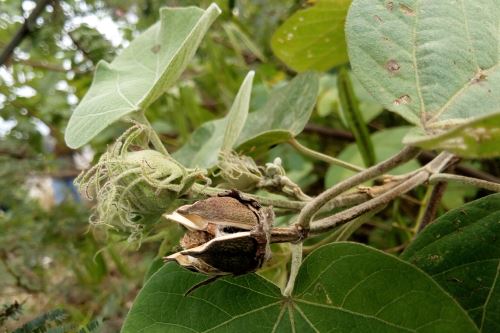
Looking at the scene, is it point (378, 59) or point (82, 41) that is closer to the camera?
point (378, 59)

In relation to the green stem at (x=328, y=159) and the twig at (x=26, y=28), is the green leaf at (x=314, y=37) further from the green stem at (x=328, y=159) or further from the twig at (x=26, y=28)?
the twig at (x=26, y=28)

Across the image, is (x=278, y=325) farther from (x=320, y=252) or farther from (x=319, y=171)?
(x=319, y=171)

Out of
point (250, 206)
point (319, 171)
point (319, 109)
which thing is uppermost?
point (250, 206)

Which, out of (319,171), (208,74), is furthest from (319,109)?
(208,74)

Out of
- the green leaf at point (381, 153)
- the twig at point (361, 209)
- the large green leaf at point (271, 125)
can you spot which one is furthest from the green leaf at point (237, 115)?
the green leaf at point (381, 153)

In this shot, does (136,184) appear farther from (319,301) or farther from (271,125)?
(271,125)

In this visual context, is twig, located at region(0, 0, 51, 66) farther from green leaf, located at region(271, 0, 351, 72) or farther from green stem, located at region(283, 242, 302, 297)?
green stem, located at region(283, 242, 302, 297)
